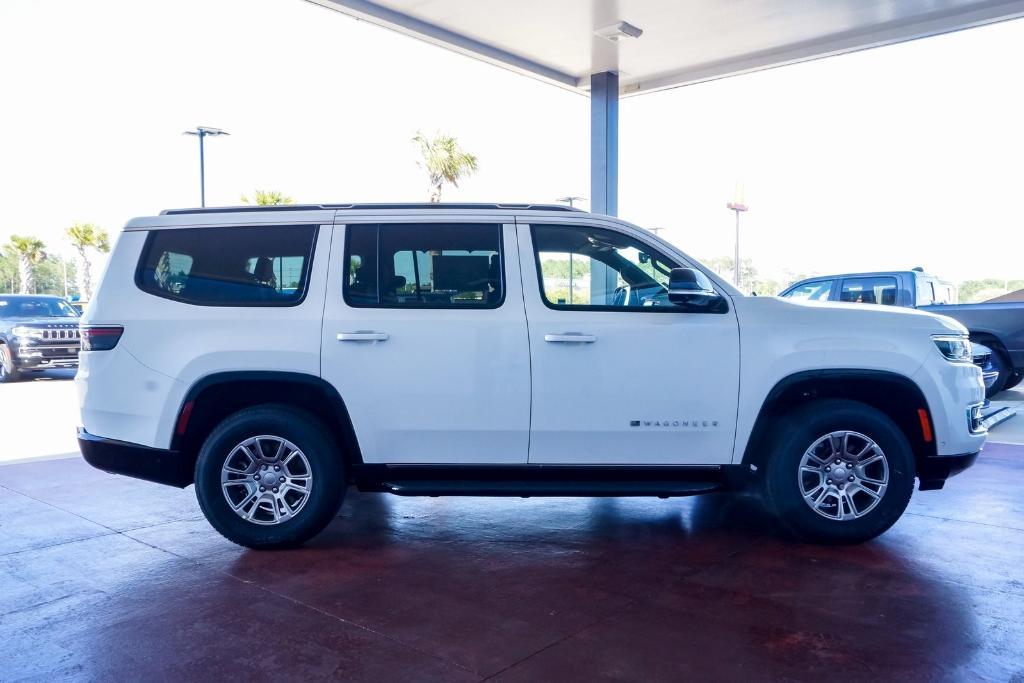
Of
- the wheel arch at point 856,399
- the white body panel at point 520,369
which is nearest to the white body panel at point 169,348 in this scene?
the white body panel at point 520,369

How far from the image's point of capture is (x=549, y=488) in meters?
4.51

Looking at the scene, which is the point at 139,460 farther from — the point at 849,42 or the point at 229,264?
the point at 849,42

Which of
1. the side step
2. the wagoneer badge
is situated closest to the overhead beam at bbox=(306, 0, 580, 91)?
the side step

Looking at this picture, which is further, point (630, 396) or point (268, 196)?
point (268, 196)

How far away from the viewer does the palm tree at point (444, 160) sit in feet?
118

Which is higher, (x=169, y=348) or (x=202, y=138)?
(x=202, y=138)

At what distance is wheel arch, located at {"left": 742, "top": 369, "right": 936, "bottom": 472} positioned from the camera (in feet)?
14.9

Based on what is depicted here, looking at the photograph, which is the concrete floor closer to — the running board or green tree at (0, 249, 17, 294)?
the running board

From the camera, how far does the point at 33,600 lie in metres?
3.93

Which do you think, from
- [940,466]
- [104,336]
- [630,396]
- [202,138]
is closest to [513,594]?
[630,396]

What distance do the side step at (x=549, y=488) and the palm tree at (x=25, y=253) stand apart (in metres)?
60.6

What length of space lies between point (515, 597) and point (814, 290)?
903 cm

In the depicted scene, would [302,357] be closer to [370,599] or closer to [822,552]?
[370,599]

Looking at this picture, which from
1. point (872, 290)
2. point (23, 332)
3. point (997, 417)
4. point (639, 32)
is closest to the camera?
point (997, 417)
